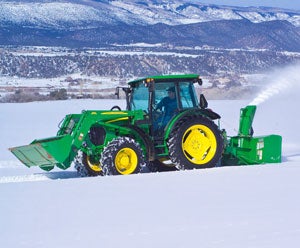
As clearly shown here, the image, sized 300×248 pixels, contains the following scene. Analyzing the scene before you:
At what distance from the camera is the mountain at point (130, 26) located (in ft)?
297

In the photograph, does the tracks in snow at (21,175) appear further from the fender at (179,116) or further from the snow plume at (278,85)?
the snow plume at (278,85)

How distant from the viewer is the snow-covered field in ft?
20.1

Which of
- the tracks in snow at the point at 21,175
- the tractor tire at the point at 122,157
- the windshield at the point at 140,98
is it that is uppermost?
the windshield at the point at 140,98

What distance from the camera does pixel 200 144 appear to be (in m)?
11.4

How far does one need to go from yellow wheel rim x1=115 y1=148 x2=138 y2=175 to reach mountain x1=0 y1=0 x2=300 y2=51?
74.3 meters

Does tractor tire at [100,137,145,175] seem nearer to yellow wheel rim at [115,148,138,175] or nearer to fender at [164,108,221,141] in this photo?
yellow wheel rim at [115,148,138,175]

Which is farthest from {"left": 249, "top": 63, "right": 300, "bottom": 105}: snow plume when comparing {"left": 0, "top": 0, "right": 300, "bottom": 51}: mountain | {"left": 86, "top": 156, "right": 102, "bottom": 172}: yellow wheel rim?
{"left": 0, "top": 0, "right": 300, "bottom": 51}: mountain

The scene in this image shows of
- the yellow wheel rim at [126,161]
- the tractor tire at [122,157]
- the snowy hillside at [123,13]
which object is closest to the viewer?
the tractor tire at [122,157]

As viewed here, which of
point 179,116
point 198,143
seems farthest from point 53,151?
point 198,143

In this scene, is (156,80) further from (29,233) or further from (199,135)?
(29,233)

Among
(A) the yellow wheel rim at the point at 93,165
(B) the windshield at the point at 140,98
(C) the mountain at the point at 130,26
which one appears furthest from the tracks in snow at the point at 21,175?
(C) the mountain at the point at 130,26

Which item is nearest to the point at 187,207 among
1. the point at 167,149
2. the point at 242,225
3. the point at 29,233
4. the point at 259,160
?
the point at 242,225

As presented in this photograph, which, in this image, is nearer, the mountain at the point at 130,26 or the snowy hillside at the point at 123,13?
the mountain at the point at 130,26

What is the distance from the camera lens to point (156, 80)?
11188 millimetres
